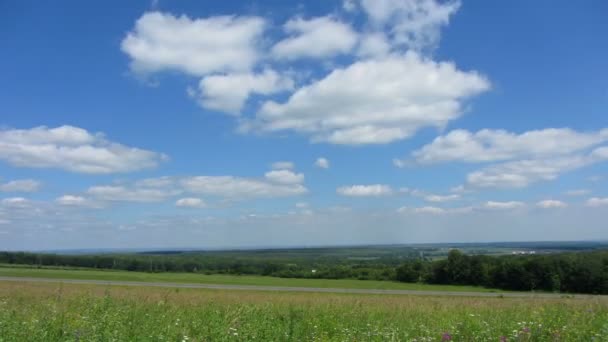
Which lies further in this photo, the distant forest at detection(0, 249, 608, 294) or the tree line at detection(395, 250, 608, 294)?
the distant forest at detection(0, 249, 608, 294)

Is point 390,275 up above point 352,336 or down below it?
below

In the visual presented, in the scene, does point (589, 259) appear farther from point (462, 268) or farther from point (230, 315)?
point (230, 315)

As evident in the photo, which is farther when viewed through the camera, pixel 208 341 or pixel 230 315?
pixel 230 315

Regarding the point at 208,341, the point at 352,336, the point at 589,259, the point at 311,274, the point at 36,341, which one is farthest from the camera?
the point at 311,274

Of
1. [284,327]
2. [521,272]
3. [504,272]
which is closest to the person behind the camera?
[284,327]

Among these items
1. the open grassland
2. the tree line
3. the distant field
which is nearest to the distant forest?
the tree line

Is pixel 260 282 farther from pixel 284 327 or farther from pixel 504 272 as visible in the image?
pixel 284 327

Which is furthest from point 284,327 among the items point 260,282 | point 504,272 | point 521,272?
point 504,272

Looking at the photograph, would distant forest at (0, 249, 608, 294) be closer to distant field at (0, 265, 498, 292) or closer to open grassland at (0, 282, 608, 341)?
distant field at (0, 265, 498, 292)

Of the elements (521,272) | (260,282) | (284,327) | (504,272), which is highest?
(284,327)

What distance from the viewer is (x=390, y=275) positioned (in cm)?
7938

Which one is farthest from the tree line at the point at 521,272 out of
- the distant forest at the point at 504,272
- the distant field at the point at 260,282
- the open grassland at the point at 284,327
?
the open grassland at the point at 284,327

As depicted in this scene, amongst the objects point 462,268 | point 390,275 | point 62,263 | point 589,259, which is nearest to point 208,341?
point 589,259

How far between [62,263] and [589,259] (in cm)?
11600
